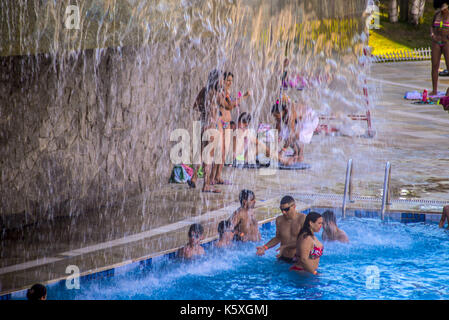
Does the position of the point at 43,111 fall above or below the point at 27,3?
below

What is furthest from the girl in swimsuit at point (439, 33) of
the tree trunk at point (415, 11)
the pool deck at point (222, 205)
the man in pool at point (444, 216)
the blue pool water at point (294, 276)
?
the tree trunk at point (415, 11)

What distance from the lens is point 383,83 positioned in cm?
2292

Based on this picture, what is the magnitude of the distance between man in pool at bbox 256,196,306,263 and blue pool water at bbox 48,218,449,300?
0.12 meters

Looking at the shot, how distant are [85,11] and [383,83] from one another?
702 inches

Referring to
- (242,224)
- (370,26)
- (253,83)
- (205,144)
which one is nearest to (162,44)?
(205,144)

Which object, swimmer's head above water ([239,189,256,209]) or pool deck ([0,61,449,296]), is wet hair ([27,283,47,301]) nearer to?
pool deck ([0,61,449,296])

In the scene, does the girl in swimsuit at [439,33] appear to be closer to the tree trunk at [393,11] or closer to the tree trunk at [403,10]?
the tree trunk at [393,11]

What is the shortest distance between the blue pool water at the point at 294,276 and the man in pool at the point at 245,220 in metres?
0.11

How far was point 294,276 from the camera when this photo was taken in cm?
645

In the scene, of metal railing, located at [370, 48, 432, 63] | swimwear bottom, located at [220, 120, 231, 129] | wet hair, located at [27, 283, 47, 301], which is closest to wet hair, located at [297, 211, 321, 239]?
wet hair, located at [27, 283, 47, 301]

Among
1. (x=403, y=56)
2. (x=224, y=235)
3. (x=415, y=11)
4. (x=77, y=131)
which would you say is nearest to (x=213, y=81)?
(x=77, y=131)

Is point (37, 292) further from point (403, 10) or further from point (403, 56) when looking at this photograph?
point (403, 10)
